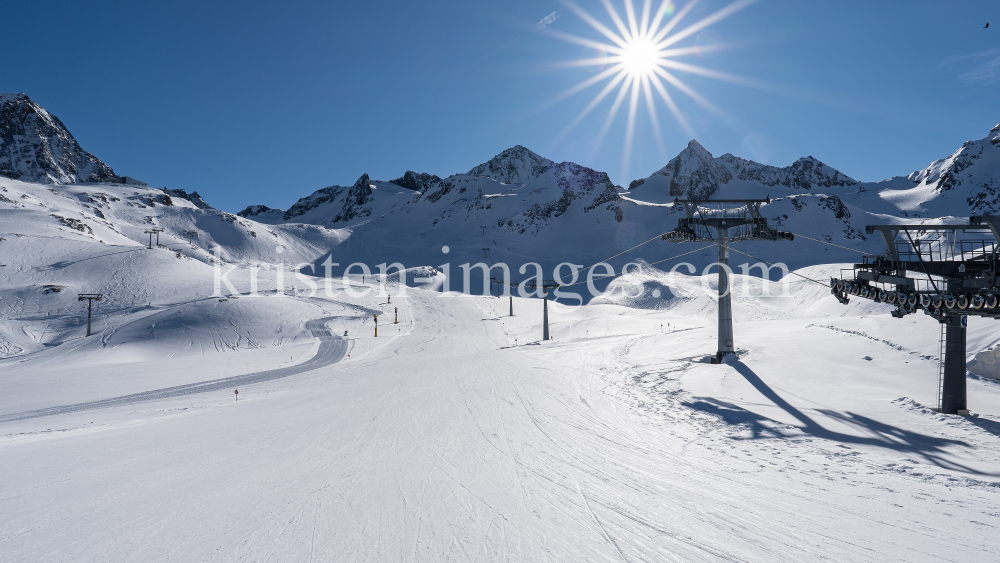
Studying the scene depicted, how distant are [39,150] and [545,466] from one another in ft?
749

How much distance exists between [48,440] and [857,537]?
52.9ft

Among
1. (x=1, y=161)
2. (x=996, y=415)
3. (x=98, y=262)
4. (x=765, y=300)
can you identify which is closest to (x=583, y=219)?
(x=765, y=300)

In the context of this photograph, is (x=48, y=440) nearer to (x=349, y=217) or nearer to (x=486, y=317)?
(x=486, y=317)

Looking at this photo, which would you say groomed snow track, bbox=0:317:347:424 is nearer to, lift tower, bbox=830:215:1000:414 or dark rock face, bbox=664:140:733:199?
lift tower, bbox=830:215:1000:414

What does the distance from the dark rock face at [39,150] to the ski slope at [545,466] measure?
196524mm

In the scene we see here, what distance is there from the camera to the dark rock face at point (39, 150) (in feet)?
472

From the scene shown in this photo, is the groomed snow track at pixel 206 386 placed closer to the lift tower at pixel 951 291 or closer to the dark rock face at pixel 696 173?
the lift tower at pixel 951 291

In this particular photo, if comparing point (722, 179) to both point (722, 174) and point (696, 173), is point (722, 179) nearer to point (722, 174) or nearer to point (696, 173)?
point (722, 174)

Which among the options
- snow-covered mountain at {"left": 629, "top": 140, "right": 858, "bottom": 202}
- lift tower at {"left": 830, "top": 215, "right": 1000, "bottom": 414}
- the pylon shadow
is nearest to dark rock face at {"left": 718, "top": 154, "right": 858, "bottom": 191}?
snow-covered mountain at {"left": 629, "top": 140, "right": 858, "bottom": 202}

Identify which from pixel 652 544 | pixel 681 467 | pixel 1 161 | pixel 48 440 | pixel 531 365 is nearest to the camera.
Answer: pixel 652 544

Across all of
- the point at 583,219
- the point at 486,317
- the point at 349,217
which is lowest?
the point at 486,317

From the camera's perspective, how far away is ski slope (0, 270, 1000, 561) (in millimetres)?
4914

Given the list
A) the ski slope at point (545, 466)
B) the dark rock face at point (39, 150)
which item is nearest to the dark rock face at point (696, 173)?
the ski slope at point (545, 466)

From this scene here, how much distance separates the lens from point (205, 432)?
10055 mm
